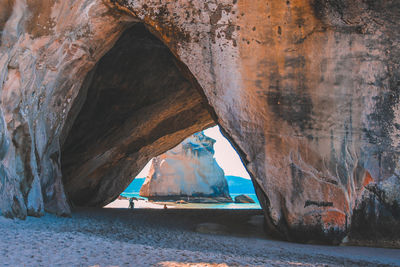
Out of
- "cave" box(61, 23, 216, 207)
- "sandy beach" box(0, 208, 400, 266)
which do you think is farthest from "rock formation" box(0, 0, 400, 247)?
"cave" box(61, 23, 216, 207)

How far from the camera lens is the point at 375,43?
543 cm

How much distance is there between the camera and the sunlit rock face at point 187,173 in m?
34.4

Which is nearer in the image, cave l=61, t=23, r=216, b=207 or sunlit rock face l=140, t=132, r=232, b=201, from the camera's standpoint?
cave l=61, t=23, r=216, b=207

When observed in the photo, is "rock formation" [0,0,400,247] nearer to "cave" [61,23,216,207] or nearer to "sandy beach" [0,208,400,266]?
"sandy beach" [0,208,400,266]

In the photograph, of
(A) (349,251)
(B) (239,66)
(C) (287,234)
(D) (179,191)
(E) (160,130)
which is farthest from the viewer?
(D) (179,191)

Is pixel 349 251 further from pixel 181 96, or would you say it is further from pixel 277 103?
pixel 181 96

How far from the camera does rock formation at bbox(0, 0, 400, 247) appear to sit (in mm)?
5098

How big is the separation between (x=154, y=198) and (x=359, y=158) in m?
30.6

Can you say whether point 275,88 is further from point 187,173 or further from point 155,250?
point 187,173

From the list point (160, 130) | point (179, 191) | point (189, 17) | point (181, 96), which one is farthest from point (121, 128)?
point (179, 191)

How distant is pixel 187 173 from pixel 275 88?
97.8 ft

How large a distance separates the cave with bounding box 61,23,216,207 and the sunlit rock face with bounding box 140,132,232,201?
79.8 ft

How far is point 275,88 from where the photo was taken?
5520 mm

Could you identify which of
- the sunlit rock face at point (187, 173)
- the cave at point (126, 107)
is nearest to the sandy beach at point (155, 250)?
the cave at point (126, 107)
